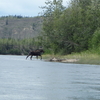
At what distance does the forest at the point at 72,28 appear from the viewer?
52719 millimetres

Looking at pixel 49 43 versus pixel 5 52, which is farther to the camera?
pixel 5 52

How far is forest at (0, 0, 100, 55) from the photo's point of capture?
173 feet

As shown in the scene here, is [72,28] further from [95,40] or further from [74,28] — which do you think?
[95,40]

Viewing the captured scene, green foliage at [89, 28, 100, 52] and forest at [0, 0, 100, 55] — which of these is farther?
forest at [0, 0, 100, 55]

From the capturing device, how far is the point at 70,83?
19.0 m

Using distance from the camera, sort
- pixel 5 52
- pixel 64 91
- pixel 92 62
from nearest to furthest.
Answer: pixel 64 91 < pixel 92 62 < pixel 5 52

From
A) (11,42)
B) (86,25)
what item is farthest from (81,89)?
(11,42)

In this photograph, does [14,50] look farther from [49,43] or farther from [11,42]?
[49,43]

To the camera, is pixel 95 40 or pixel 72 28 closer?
pixel 95 40

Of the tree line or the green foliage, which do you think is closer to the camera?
the green foliage

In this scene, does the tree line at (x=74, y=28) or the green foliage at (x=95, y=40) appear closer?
the green foliage at (x=95, y=40)

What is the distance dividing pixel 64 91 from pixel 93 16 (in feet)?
125

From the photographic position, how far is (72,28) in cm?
5356

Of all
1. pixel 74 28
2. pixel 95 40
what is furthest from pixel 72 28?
pixel 95 40
